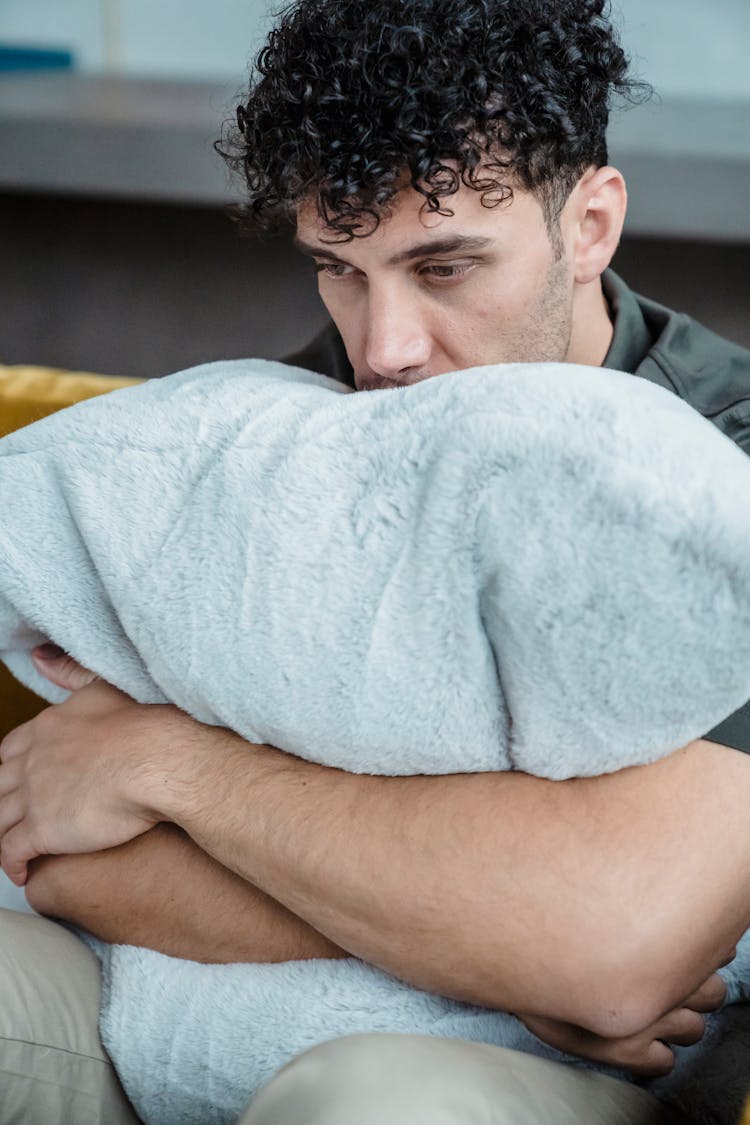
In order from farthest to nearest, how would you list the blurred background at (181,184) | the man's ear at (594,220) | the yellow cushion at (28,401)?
the blurred background at (181,184) < the yellow cushion at (28,401) < the man's ear at (594,220)

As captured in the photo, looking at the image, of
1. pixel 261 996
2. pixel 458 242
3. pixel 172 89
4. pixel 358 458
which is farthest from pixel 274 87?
pixel 172 89

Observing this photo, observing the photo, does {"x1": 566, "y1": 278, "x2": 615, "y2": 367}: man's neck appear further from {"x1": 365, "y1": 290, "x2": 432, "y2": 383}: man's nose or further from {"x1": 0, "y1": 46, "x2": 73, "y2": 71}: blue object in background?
{"x1": 0, "y1": 46, "x2": 73, "y2": 71}: blue object in background

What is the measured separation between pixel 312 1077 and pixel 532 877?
173 millimetres

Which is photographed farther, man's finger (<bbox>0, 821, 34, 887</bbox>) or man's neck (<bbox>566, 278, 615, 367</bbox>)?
man's neck (<bbox>566, 278, 615, 367</bbox>)

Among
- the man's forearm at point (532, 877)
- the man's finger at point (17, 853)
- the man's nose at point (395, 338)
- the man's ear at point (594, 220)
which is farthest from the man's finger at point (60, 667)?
the man's ear at point (594, 220)

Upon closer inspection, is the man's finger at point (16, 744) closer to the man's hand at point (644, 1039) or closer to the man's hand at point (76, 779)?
the man's hand at point (76, 779)

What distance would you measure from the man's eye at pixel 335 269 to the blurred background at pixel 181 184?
943 mm

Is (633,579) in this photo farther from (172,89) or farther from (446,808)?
(172,89)

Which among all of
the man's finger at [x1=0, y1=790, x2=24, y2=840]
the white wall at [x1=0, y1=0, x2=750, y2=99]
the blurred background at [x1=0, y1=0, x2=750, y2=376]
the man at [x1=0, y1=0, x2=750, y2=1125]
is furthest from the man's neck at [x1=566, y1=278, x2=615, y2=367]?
the white wall at [x1=0, y1=0, x2=750, y2=99]

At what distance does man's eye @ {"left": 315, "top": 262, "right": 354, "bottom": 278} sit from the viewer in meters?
1.09

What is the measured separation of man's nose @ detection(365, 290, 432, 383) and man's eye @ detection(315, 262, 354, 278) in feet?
0.15

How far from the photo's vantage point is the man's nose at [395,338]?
1.05 metres

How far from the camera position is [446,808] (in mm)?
756

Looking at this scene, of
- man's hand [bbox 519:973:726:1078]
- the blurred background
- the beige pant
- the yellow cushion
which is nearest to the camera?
the beige pant
